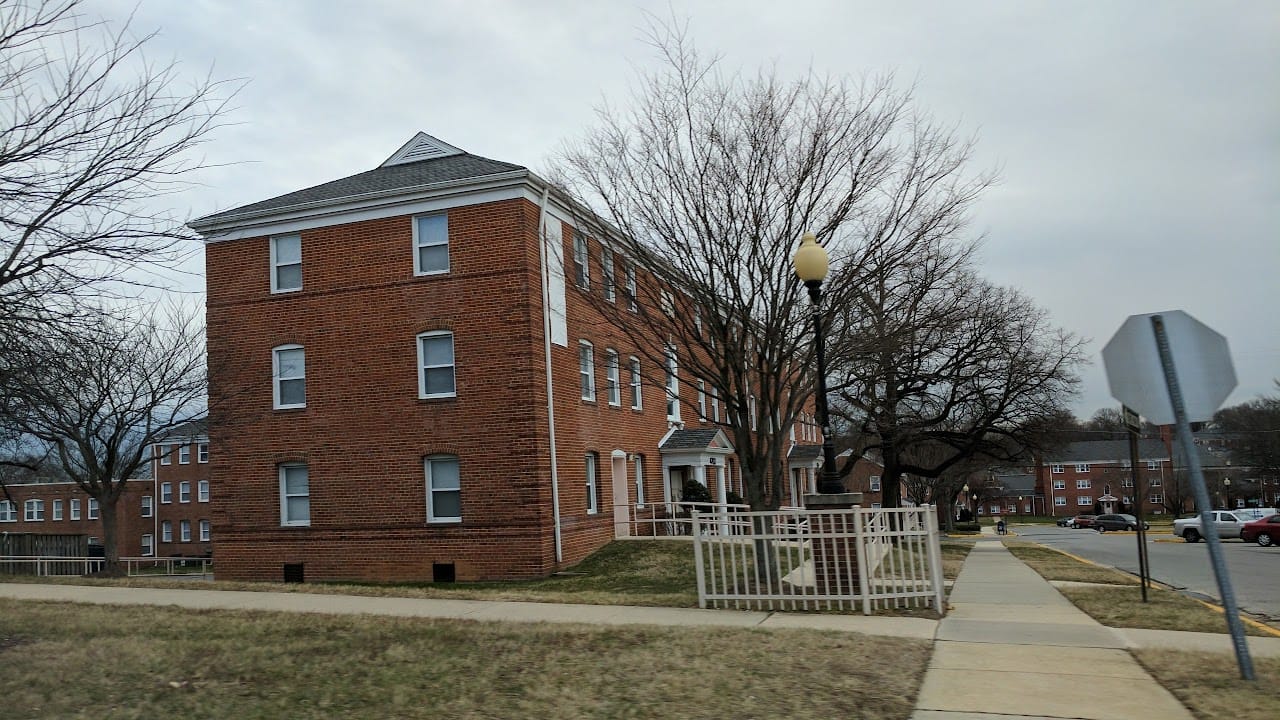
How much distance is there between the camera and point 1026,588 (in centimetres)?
1523

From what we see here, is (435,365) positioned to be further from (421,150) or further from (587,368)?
(421,150)

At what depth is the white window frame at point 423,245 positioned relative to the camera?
21.1 m

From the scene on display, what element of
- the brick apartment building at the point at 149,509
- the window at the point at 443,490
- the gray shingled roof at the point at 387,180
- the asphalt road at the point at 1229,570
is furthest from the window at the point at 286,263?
the brick apartment building at the point at 149,509

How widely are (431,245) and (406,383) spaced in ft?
10.2

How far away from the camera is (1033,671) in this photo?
791 centimetres

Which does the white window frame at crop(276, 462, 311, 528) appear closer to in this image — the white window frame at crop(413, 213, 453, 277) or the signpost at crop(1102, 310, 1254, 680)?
the white window frame at crop(413, 213, 453, 277)

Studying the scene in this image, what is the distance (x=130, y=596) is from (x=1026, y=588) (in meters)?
13.1

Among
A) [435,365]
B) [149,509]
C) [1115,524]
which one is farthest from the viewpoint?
[149,509]

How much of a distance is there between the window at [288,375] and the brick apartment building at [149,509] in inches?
1894

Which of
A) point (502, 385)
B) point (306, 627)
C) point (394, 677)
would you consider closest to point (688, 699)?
point (394, 677)

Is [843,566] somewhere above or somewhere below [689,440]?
below

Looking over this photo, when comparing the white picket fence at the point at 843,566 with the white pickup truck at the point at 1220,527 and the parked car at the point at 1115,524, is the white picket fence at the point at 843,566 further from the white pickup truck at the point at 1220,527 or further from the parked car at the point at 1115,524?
the parked car at the point at 1115,524

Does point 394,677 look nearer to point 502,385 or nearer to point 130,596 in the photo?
point 130,596

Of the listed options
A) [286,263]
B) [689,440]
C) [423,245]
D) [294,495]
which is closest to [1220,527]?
[689,440]
